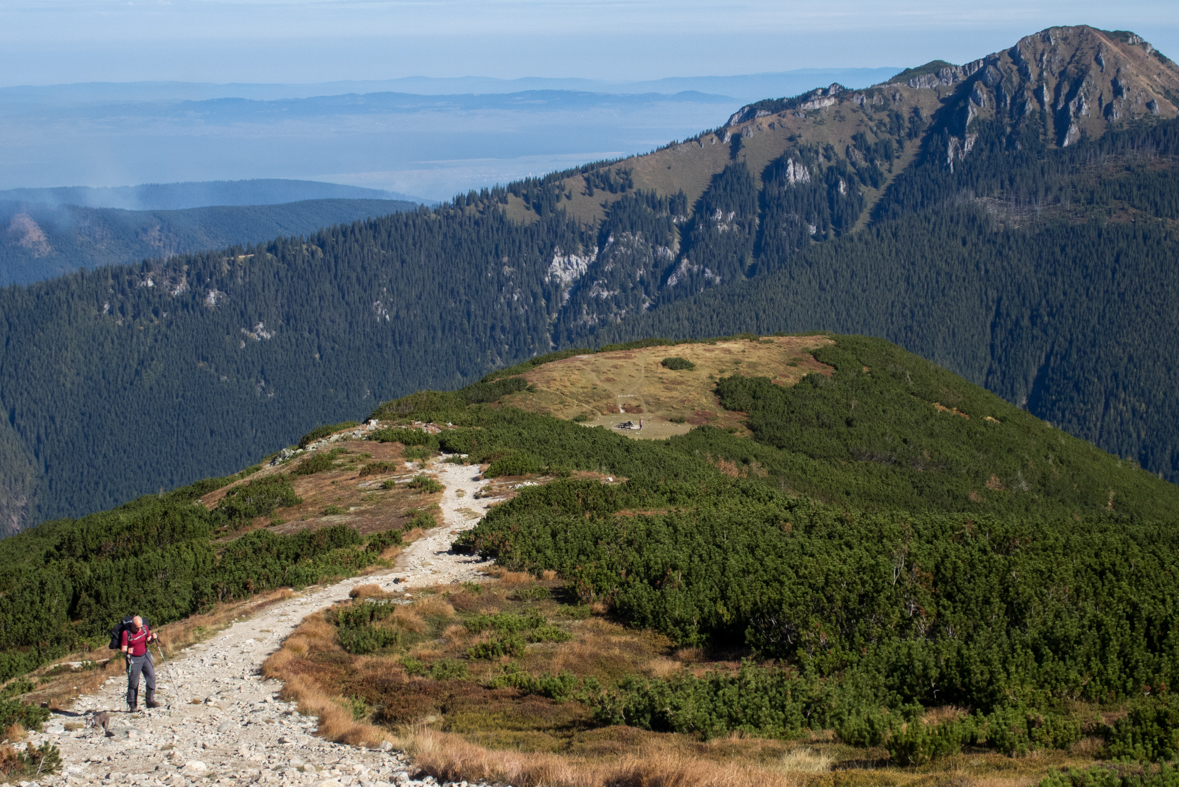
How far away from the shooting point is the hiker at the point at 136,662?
→ 634 inches

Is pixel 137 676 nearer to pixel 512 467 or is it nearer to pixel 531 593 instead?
pixel 531 593

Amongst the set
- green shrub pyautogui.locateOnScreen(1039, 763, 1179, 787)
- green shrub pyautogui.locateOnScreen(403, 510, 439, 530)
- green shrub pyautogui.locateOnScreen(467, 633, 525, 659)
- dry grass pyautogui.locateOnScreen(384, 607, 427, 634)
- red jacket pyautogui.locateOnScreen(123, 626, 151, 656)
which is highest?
green shrub pyautogui.locateOnScreen(1039, 763, 1179, 787)

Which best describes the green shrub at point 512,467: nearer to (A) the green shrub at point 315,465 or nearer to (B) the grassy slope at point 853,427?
(A) the green shrub at point 315,465

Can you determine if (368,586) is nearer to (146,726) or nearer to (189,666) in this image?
(189,666)

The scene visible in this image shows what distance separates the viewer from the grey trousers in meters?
16.1

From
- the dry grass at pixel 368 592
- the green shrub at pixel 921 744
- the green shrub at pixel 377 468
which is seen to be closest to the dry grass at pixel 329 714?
the dry grass at pixel 368 592

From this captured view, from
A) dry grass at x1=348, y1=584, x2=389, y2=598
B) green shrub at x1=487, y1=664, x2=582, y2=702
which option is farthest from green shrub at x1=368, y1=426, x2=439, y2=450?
green shrub at x1=487, y1=664, x2=582, y2=702

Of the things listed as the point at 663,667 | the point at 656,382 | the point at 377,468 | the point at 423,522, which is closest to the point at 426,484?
the point at 377,468

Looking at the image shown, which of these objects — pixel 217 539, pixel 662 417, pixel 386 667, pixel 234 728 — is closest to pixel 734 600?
pixel 386 667

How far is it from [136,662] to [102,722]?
162 cm

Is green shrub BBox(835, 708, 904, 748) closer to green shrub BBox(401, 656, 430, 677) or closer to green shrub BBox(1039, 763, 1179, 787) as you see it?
green shrub BBox(1039, 763, 1179, 787)

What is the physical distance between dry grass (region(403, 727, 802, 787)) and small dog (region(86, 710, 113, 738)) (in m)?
5.28

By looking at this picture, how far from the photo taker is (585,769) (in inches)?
456

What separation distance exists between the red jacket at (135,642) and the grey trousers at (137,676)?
101mm
